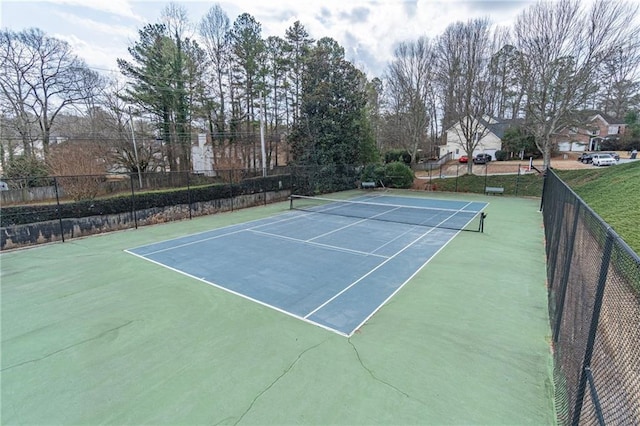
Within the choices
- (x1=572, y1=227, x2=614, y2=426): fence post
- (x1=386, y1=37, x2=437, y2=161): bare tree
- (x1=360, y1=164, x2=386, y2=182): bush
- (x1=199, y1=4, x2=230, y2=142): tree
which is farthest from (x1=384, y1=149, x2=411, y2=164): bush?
(x1=572, y1=227, x2=614, y2=426): fence post

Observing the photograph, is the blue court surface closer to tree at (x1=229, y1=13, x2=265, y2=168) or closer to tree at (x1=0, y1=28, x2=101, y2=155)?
tree at (x1=229, y1=13, x2=265, y2=168)

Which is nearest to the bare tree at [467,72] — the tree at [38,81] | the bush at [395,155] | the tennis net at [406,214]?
the tennis net at [406,214]

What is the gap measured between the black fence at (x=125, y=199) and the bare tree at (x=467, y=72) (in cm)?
994

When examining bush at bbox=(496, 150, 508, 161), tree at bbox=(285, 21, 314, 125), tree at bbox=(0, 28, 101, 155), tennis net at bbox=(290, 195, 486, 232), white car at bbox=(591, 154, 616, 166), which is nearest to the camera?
tennis net at bbox=(290, 195, 486, 232)

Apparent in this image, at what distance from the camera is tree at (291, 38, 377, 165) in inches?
901

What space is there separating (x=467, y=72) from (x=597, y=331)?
922 inches

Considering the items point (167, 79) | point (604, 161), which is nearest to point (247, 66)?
point (167, 79)

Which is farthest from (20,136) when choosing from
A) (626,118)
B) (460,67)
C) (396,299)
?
(626,118)

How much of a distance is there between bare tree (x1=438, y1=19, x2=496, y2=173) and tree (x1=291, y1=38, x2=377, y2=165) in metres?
6.58

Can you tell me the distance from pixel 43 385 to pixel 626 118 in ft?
190

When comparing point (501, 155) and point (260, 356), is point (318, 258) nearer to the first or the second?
point (260, 356)

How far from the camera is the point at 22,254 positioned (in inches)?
369

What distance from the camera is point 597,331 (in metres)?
3.21

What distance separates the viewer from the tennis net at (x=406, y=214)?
12.7m
